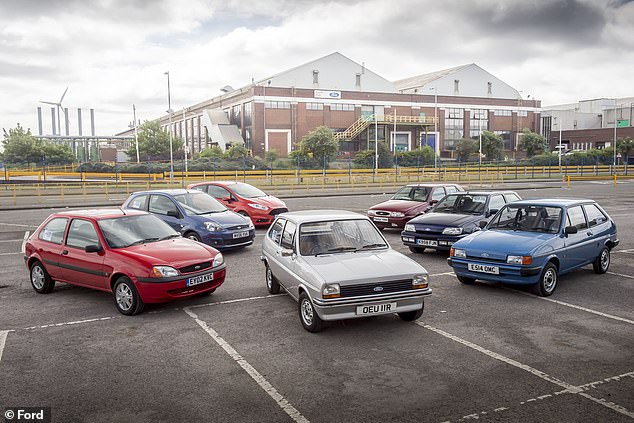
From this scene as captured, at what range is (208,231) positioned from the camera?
12094mm

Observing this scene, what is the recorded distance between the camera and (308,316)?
270 inches

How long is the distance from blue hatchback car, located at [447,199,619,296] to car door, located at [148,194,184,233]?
21.5 feet

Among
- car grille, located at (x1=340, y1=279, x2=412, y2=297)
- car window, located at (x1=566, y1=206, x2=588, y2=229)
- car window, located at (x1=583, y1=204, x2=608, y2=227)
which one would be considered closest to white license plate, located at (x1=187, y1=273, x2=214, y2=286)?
car grille, located at (x1=340, y1=279, x2=412, y2=297)

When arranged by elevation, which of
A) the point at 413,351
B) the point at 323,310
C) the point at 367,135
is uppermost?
the point at 367,135

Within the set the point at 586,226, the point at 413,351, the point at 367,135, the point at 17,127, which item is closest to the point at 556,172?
the point at 367,135

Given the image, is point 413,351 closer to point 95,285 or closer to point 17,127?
point 95,285

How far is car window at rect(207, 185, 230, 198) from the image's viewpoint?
56.6 ft

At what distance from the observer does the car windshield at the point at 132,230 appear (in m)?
8.22

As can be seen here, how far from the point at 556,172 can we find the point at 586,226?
55199 millimetres

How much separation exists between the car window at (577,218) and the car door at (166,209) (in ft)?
27.2

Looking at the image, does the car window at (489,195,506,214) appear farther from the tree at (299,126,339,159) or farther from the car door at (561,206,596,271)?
the tree at (299,126,339,159)

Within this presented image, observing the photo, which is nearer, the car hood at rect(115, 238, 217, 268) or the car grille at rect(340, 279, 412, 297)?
the car grille at rect(340, 279, 412, 297)

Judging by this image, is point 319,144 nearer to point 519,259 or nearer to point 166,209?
point 166,209

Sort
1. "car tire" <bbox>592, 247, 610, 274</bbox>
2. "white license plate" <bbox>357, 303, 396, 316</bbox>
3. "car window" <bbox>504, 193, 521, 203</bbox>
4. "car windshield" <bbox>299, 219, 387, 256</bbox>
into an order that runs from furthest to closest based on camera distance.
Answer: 1. "car window" <bbox>504, 193, 521, 203</bbox>
2. "car tire" <bbox>592, 247, 610, 274</bbox>
3. "car windshield" <bbox>299, 219, 387, 256</bbox>
4. "white license plate" <bbox>357, 303, 396, 316</bbox>
